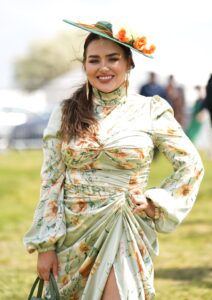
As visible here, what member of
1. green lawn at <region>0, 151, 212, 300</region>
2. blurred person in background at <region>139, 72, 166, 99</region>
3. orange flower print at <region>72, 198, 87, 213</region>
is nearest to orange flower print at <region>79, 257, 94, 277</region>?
orange flower print at <region>72, 198, 87, 213</region>

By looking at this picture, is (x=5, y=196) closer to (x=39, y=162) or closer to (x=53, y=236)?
(x=39, y=162)

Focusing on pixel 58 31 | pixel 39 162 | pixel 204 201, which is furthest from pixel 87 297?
pixel 58 31

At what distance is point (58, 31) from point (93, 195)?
304ft

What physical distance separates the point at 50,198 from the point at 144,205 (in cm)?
46

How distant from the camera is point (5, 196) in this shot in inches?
539

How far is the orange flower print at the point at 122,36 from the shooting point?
166 inches

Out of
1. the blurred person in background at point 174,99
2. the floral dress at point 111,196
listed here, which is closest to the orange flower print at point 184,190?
the floral dress at point 111,196

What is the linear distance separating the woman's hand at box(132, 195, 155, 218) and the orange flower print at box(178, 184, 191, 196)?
0.15 meters

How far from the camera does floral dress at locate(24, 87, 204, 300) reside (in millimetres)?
4180

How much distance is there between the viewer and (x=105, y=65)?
4.27 metres

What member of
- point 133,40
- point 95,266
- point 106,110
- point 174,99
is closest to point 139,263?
point 95,266

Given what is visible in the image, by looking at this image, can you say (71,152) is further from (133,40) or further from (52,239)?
(133,40)

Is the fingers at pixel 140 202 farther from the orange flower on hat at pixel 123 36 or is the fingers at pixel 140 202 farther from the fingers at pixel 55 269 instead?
the orange flower on hat at pixel 123 36

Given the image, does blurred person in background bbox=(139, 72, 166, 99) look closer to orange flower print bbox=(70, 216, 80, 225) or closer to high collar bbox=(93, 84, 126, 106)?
high collar bbox=(93, 84, 126, 106)
